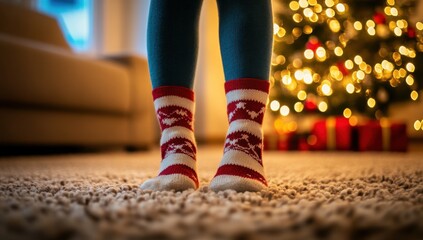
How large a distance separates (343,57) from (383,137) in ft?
1.49

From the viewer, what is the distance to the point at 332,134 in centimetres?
227

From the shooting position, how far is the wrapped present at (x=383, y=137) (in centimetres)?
207

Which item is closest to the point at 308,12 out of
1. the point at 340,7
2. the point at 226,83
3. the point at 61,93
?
the point at 340,7

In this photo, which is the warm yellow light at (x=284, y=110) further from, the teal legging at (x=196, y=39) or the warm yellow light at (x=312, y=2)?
the teal legging at (x=196, y=39)

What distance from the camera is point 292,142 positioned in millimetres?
2428

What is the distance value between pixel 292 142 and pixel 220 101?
3.07 ft

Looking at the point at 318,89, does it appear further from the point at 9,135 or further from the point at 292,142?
the point at 9,135

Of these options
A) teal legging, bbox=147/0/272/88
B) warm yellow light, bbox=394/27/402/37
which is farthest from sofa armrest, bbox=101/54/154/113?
teal legging, bbox=147/0/272/88

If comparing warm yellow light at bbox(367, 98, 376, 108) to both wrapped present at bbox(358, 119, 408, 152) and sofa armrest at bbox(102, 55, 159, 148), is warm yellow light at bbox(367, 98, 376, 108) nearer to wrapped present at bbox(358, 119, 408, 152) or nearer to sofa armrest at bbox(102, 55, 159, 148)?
wrapped present at bbox(358, 119, 408, 152)

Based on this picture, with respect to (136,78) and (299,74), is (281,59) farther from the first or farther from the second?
(136,78)

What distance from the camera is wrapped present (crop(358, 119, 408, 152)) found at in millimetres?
2074

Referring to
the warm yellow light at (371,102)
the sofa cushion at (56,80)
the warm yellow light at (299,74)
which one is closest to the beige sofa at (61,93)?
the sofa cushion at (56,80)

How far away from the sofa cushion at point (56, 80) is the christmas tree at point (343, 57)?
0.88 m

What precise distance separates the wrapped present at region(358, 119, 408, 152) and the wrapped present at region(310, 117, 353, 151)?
6 cm
